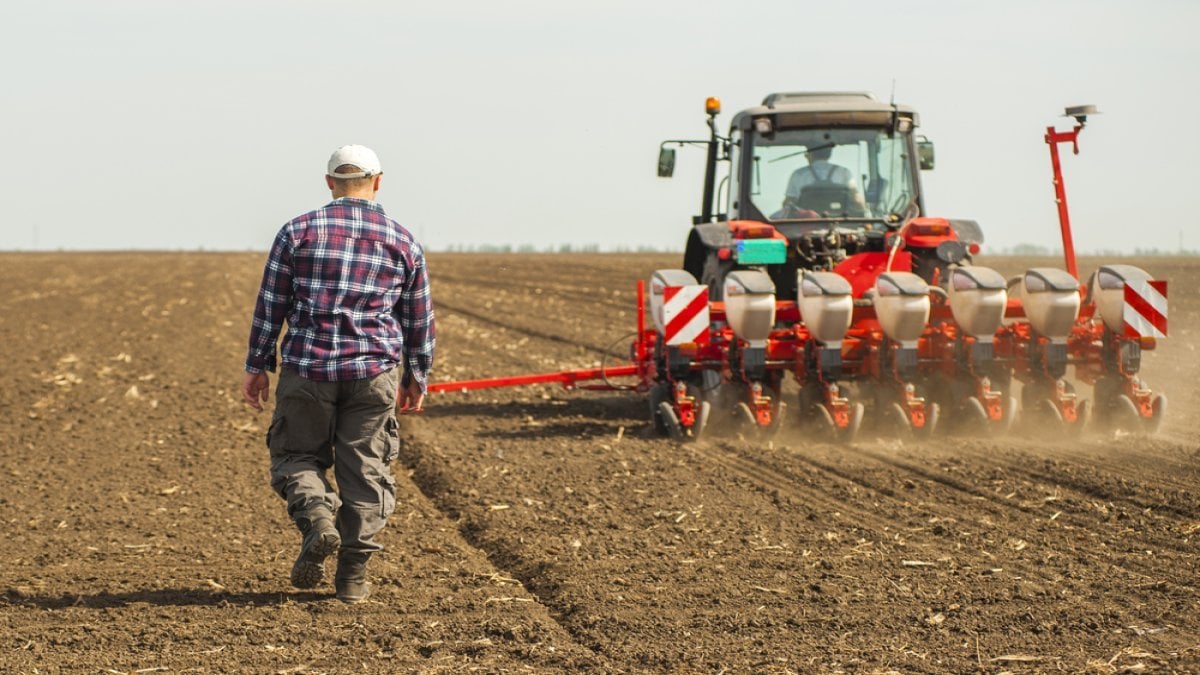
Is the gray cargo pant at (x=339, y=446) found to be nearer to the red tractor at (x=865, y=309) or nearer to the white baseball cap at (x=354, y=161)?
the white baseball cap at (x=354, y=161)

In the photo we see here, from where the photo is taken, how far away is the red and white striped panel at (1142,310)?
995cm

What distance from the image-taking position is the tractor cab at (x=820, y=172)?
11148mm

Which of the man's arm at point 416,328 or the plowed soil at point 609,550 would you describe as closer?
the plowed soil at point 609,550

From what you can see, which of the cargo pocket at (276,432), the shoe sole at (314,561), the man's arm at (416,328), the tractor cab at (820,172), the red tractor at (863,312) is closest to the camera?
the shoe sole at (314,561)

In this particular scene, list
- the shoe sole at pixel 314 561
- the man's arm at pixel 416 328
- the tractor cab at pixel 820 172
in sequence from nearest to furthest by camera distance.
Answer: the shoe sole at pixel 314 561 < the man's arm at pixel 416 328 < the tractor cab at pixel 820 172

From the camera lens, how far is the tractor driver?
11297 millimetres

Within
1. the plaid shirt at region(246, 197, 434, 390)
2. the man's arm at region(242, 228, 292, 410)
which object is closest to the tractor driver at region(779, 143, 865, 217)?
the plaid shirt at region(246, 197, 434, 390)

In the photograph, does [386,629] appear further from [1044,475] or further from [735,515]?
[1044,475]

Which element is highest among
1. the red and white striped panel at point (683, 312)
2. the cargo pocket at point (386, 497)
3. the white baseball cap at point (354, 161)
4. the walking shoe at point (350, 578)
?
the white baseball cap at point (354, 161)

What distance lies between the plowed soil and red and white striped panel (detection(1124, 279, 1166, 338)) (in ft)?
2.35

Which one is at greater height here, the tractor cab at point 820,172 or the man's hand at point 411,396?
the tractor cab at point 820,172

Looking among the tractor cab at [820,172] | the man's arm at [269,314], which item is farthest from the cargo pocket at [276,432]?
the tractor cab at [820,172]

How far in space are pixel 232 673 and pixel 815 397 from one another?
6132mm

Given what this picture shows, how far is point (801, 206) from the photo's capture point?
446 inches
